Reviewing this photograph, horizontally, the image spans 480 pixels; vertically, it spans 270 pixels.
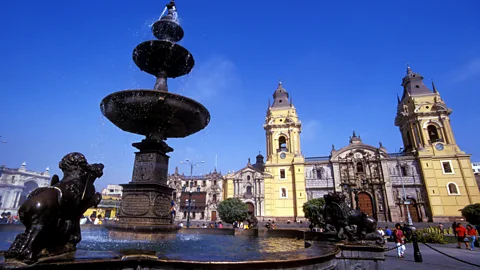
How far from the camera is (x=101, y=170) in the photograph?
2.97m

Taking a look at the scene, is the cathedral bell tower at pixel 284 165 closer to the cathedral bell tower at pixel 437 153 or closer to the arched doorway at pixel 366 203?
the arched doorway at pixel 366 203

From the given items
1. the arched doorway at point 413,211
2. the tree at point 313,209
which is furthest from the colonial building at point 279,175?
the arched doorway at point 413,211

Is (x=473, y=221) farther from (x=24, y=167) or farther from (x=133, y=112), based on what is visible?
(x=24, y=167)

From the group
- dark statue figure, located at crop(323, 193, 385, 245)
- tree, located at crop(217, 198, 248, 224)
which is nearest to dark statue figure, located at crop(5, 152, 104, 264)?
dark statue figure, located at crop(323, 193, 385, 245)

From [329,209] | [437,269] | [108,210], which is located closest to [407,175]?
[437,269]

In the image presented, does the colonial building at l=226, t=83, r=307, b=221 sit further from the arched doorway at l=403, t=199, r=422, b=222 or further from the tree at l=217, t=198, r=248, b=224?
the arched doorway at l=403, t=199, r=422, b=222

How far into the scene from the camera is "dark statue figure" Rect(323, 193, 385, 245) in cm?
510

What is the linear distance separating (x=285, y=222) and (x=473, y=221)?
21.0 m

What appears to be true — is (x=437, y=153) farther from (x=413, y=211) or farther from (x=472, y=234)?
(x=472, y=234)

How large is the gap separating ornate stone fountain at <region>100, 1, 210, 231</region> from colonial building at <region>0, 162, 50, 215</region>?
2225 inches

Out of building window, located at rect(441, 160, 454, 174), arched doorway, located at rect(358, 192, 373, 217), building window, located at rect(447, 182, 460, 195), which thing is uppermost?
building window, located at rect(441, 160, 454, 174)

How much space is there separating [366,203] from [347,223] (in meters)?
36.9

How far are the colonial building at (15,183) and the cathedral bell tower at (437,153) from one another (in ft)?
222

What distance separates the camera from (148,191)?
228 inches
